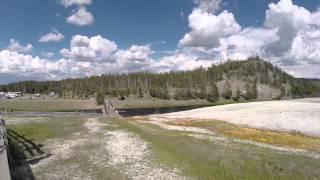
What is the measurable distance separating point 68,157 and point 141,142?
9.72 m

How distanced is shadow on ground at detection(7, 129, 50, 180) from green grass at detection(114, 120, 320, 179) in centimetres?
1035

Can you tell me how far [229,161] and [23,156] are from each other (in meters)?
17.3

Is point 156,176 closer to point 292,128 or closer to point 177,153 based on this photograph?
point 177,153

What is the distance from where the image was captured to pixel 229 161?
110 feet

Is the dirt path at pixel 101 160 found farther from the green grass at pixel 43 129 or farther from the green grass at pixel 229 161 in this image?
the green grass at pixel 43 129

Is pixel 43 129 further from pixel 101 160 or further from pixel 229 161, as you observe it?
pixel 229 161

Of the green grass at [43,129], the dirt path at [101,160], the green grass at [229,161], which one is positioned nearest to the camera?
the dirt path at [101,160]

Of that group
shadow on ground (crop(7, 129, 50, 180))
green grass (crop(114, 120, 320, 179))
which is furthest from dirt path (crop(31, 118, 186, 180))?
green grass (crop(114, 120, 320, 179))

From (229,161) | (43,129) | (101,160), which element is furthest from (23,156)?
(43,129)

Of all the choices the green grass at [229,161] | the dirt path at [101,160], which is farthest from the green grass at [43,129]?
the green grass at [229,161]

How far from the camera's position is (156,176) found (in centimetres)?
2919

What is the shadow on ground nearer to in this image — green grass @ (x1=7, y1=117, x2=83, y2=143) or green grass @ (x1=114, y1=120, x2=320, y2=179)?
green grass @ (x1=7, y1=117, x2=83, y2=143)

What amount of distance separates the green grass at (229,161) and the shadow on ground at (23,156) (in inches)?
407

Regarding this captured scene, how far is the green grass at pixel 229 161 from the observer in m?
29.8
